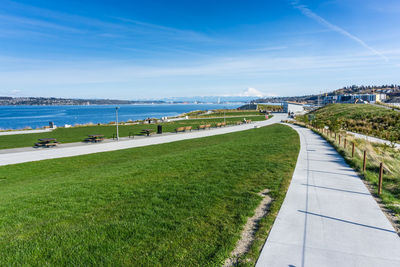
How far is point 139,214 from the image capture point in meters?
5.25

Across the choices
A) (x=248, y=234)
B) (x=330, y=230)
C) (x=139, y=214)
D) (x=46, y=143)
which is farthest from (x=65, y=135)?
(x=330, y=230)

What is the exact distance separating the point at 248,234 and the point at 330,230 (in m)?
1.57

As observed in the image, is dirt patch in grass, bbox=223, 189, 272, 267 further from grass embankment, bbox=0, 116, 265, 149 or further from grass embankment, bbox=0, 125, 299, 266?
grass embankment, bbox=0, 116, 265, 149

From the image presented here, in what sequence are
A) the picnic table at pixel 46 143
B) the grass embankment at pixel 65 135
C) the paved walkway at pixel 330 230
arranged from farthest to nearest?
the grass embankment at pixel 65 135 < the picnic table at pixel 46 143 < the paved walkway at pixel 330 230

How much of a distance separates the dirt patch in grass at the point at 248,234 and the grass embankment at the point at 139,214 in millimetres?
101

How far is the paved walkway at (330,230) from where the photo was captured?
376 centimetres

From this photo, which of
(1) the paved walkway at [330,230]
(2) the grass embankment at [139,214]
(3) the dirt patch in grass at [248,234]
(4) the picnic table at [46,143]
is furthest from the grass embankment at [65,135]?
(1) the paved walkway at [330,230]

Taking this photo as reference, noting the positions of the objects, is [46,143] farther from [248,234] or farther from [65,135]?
[248,234]

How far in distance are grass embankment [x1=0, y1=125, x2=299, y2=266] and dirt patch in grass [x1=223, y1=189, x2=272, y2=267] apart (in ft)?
0.33

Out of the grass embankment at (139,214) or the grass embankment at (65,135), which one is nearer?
the grass embankment at (139,214)

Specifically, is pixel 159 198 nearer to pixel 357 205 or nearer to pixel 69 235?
pixel 69 235

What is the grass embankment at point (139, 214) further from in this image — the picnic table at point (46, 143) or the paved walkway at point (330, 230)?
the picnic table at point (46, 143)

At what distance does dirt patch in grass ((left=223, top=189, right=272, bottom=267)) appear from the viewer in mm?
3791

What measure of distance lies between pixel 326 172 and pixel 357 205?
3006mm
